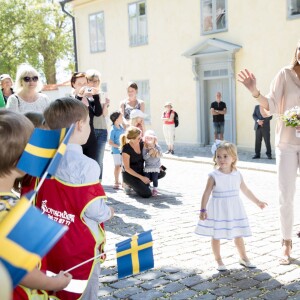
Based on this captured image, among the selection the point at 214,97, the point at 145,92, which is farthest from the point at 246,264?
the point at 145,92

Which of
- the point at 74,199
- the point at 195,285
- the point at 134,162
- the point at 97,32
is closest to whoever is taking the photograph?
the point at 74,199

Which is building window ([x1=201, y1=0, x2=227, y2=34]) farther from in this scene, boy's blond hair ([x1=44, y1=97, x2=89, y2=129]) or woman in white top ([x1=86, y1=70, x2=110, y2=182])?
boy's blond hair ([x1=44, y1=97, x2=89, y2=129])

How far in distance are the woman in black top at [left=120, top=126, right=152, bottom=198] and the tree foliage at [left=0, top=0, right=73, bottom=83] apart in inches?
1304

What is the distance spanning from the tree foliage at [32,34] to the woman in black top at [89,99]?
33873 millimetres

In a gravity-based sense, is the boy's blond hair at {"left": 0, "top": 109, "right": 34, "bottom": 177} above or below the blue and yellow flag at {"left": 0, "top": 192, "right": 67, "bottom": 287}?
above

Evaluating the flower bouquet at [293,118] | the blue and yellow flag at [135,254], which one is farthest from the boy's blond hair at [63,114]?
the flower bouquet at [293,118]

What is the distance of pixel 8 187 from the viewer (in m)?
2.29

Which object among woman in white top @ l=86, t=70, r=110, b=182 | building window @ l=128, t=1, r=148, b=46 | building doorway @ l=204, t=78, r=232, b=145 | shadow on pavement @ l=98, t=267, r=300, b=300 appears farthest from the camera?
building window @ l=128, t=1, r=148, b=46

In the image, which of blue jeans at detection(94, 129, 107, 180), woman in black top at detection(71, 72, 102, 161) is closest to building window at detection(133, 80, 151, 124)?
blue jeans at detection(94, 129, 107, 180)

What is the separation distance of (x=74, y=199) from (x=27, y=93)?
3.37 m

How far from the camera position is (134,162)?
28.2ft

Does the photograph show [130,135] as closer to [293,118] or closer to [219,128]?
[293,118]

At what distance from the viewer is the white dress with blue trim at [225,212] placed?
464 cm

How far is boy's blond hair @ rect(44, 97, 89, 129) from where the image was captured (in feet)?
9.66
